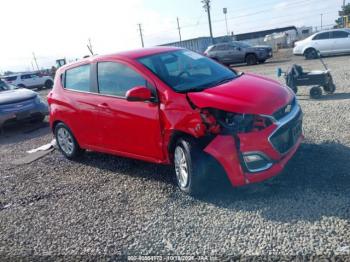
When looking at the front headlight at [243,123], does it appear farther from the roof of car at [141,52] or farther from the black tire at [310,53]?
the black tire at [310,53]

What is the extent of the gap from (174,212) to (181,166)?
580mm

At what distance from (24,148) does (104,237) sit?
5156mm

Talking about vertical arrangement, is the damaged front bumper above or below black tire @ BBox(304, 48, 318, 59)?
above

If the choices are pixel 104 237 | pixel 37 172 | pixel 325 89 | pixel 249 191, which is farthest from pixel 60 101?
pixel 325 89

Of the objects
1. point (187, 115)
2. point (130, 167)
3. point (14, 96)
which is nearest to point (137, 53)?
point (187, 115)

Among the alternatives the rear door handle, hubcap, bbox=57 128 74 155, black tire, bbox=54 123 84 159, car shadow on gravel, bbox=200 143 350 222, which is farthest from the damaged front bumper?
hubcap, bbox=57 128 74 155

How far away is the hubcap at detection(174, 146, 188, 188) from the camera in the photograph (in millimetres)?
4086

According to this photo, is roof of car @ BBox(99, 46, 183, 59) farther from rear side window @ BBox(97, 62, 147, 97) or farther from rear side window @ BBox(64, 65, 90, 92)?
rear side window @ BBox(64, 65, 90, 92)

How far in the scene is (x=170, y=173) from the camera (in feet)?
16.2

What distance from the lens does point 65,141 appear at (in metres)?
6.28

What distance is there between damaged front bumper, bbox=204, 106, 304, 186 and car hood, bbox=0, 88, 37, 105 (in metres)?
7.25

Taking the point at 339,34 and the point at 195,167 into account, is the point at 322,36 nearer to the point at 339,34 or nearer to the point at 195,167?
the point at 339,34

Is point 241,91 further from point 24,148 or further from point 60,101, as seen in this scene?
point 24,148

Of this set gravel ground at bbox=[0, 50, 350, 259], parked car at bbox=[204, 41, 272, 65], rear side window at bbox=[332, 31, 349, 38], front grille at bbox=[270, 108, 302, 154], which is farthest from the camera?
parked car at bbox=[204, 41, 272, 65]
